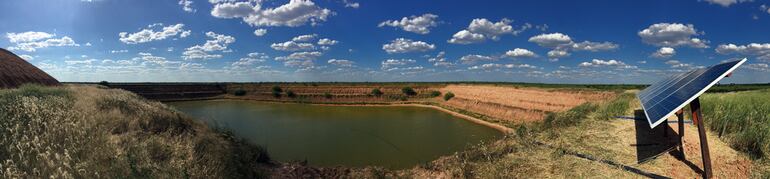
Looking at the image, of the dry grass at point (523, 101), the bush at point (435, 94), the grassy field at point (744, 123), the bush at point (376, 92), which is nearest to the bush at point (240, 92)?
the bush at point (376, 92)

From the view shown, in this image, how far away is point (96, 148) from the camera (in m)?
4.82

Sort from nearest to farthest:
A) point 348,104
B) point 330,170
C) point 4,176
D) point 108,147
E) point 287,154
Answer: point 4,176 < point 108,147 < point 330,170 < point 287,154 < point 348,104

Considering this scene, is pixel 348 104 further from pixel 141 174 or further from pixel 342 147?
pixel 141 174

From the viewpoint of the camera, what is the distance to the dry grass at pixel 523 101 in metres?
26.4

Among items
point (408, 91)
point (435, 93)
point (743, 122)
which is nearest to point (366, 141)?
point (743, 122)

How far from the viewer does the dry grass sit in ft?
86.7

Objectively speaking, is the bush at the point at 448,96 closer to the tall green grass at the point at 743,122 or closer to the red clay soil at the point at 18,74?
the tall green grass at the point at 743,122

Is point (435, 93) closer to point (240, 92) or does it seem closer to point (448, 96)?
point (448, 96)

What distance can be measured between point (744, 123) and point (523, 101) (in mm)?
23009

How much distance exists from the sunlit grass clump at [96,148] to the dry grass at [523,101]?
23.4 meters

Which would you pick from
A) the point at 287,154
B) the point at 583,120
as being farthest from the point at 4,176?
the point at 583,120

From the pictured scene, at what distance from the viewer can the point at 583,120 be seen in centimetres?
1105

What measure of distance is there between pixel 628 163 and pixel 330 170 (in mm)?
7763

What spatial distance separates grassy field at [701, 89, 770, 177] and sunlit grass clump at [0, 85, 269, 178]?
29.6 ft
